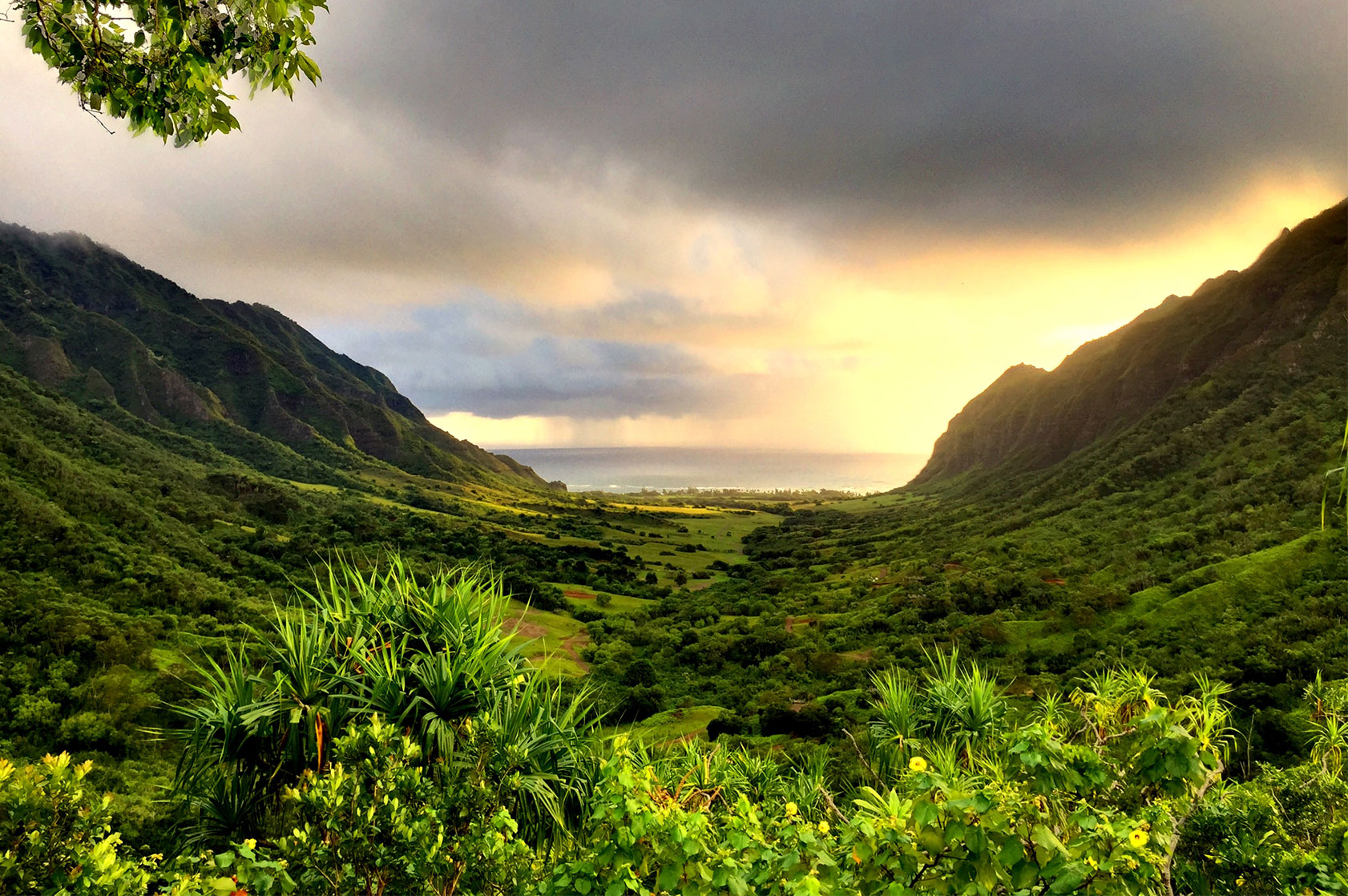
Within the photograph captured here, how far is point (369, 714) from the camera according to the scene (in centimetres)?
660

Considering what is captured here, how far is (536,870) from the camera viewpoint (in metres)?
5.96

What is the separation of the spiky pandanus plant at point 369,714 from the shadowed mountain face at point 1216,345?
113 m

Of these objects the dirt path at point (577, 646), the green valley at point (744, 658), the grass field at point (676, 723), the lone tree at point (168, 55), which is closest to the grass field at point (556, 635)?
the dirt path at point (577, 646)

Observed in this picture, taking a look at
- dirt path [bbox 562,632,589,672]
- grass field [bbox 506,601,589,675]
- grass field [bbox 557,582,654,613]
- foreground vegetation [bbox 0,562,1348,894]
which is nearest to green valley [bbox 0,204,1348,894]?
foreground vegetation [bbox 0,562,1348,894]

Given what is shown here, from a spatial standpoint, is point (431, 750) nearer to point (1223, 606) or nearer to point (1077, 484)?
point (1223, 606)

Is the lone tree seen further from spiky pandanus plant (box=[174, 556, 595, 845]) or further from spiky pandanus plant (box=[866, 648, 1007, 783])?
spiky pandanus plant (box=[866, 648, 1007, 783])

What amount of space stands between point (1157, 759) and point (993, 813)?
217 centimetres

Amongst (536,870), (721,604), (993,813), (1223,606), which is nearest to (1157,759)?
(993,813)

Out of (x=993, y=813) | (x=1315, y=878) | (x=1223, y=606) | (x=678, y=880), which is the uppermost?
(x=993, y=813)

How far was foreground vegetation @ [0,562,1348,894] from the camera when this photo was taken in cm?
356

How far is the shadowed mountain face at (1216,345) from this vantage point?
87.3 m

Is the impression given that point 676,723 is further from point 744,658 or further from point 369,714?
point 369,714

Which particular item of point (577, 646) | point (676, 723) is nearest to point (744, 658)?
point (577, 646)

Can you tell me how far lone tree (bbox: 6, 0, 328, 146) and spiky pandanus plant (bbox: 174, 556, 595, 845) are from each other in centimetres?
491
